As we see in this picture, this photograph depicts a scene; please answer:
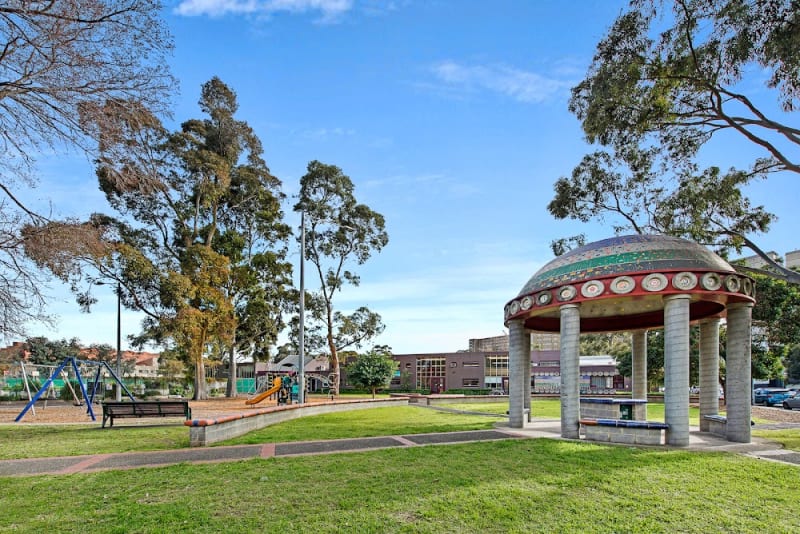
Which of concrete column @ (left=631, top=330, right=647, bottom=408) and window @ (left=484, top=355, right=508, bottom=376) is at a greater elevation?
concrete column @ (left=631, top=330, right=647, bottom=408)

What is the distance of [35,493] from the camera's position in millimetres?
6703

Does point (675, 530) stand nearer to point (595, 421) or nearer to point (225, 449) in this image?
point (595, 421)

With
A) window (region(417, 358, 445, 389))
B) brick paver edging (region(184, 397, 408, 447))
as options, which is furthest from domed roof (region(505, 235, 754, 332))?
window (region(417, 358, 445, 389))

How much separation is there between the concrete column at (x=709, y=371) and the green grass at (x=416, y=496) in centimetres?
585

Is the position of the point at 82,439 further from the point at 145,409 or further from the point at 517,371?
the point at 517,371

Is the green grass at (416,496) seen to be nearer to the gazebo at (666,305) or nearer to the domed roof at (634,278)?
the gazebo at (666,305)

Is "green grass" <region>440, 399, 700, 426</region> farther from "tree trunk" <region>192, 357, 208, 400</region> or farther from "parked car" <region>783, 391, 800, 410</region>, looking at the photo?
"tree trunk" <region>192, 357, 208, 400</region>

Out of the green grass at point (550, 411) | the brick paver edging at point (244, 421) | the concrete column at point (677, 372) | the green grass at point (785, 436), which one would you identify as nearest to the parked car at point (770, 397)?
the green grass at point (550, 411)

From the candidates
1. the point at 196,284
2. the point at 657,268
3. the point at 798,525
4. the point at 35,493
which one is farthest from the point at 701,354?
the point at 196,284

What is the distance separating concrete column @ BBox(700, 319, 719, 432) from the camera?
14.8 meters

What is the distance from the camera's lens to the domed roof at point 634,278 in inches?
462

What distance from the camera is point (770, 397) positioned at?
1453 inches

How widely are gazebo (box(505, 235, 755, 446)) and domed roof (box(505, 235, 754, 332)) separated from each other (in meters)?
0.02

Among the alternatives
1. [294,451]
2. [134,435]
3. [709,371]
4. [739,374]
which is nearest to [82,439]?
[134,435]
